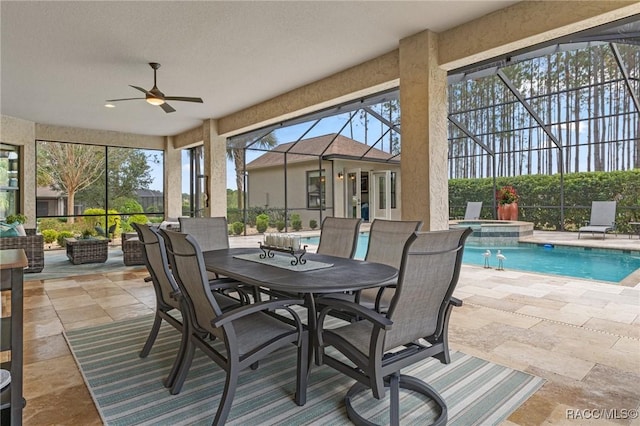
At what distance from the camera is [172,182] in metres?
11.1

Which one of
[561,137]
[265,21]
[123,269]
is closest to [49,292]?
[123,269]

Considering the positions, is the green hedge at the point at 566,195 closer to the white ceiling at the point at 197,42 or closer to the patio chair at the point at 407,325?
the white ceiling at the point at 197,42

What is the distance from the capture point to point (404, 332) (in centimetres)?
180

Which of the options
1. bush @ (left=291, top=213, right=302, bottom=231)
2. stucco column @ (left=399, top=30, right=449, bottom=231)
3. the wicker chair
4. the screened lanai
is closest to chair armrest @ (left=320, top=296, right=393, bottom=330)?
stucco column @ (left=399, top=30, right=449, bottom=231)

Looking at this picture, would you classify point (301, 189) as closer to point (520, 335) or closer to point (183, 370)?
point (520, 335)

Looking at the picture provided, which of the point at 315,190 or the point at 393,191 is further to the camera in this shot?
the point at 393,191

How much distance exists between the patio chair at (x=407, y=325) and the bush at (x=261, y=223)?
399 inches

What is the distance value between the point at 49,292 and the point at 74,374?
2995mm

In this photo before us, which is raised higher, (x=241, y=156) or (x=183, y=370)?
(x=241, y=156)

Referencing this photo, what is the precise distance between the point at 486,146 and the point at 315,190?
595cm

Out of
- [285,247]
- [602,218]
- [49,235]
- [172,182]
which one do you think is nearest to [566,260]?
[602,218]

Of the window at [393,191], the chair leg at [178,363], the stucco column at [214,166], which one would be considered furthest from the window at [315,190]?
the chair leg at [178,363]

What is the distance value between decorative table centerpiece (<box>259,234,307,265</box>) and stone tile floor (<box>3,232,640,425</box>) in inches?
56.7

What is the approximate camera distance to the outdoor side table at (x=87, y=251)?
6.88m
